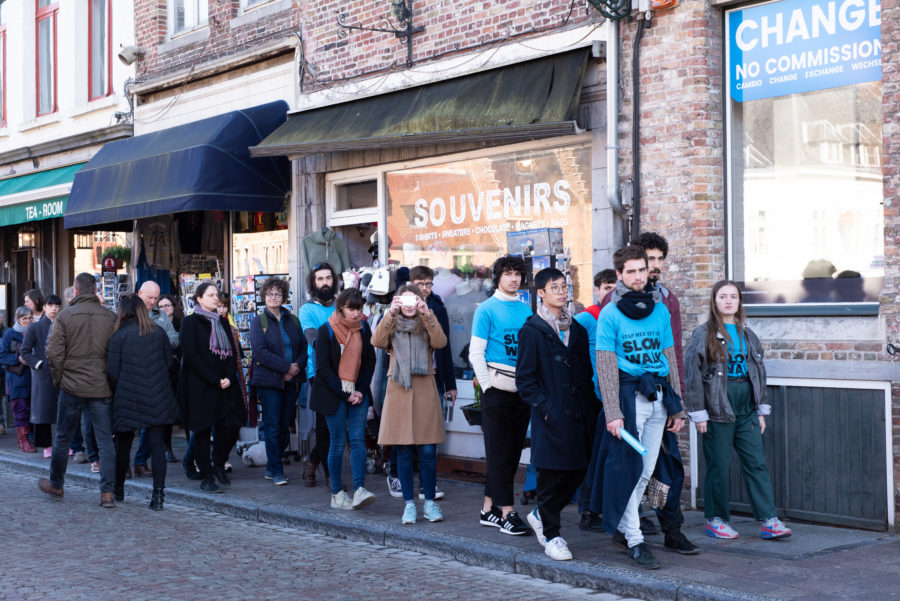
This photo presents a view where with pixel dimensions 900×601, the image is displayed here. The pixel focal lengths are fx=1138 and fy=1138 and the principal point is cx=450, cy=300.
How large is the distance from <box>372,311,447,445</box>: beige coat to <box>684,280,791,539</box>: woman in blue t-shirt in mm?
1968

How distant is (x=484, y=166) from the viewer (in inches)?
439

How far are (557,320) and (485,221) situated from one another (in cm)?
380

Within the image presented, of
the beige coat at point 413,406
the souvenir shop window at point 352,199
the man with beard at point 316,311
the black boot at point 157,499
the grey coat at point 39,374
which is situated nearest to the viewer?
the beige coat at point 413,406

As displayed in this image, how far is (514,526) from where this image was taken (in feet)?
26.2


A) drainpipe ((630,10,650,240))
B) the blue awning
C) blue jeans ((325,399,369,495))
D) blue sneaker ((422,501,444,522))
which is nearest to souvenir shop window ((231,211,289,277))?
the blue awning

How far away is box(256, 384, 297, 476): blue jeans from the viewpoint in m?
10.7

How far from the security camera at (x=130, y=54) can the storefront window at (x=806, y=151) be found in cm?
960

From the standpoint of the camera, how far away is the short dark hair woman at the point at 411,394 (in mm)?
8500

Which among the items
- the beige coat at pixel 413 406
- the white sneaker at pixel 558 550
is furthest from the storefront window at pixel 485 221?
the white sneaker at pixel 558 550

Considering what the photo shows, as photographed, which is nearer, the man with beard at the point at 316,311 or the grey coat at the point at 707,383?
the grey coat at the point at 707,383

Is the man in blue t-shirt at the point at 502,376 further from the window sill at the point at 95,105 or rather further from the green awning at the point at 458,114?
the window sill at the point at 95,105

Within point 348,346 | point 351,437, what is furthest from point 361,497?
point 348,346

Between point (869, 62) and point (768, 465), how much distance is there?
3080 millimetres

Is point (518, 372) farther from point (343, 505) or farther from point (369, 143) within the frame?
point (369, 143)
